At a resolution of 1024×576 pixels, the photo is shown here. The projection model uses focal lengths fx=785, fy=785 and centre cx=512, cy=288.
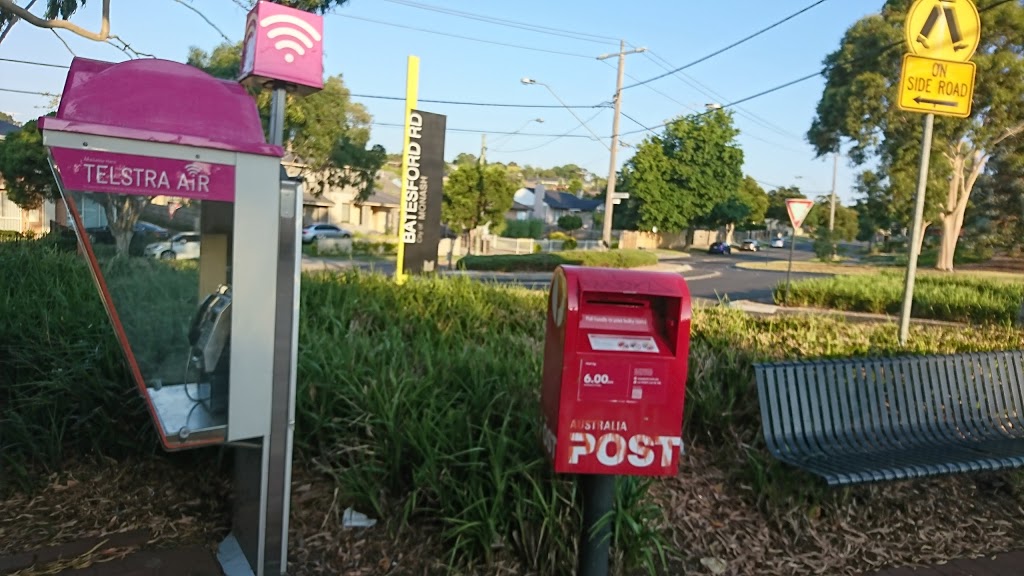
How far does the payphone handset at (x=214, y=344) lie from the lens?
308cm

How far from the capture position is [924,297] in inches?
568

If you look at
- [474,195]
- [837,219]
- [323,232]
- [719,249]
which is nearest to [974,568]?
[474,195]

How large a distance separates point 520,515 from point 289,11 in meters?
2.27

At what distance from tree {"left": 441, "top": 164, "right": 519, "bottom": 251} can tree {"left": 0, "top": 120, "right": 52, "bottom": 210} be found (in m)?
14.9

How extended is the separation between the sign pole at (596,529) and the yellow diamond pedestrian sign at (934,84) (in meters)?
4.60

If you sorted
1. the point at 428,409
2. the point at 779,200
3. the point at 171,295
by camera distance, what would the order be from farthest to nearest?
the point at 779,200, the point at 428,409, the point at 171,295

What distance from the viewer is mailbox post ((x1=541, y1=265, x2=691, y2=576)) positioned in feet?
9.21

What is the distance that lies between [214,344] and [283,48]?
4.01 feet

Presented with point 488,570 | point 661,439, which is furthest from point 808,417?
point 488,570

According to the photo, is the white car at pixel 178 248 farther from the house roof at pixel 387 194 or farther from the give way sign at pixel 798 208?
the house roof at pixel 387 194

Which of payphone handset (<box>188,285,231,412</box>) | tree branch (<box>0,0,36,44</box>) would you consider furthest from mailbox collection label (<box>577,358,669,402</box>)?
tree branch (<box>0,0,36,44</box>)

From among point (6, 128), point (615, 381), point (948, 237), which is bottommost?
point (615, 381)

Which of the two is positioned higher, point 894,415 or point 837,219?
point 837,219

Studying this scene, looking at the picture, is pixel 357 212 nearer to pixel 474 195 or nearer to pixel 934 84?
pixel 474 195
